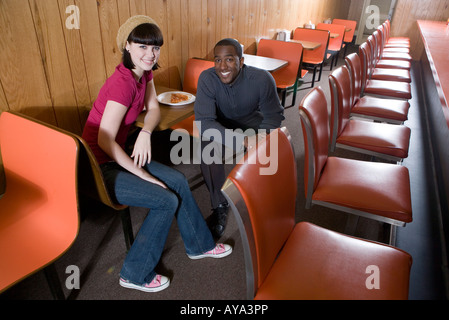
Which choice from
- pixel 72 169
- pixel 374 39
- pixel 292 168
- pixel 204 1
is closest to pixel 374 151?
pixel 292 168

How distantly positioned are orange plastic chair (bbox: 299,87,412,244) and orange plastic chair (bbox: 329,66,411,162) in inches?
9.3

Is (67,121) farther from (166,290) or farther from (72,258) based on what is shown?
(166,290)

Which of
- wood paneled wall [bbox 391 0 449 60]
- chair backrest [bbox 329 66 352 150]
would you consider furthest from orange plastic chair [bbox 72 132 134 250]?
wood paneled wall [bbox 391 0 449 60]

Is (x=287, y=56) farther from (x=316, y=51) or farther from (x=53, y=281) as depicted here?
(x=53, y=281)

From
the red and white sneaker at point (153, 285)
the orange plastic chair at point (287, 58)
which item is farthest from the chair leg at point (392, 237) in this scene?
the orange plastic chair at point (287, 58)

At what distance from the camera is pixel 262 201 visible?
938 millimetres

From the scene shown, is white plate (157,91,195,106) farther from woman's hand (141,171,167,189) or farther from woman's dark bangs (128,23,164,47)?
woman's hand (141,171,167,189)

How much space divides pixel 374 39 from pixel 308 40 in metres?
1.29

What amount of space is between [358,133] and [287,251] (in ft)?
3.65

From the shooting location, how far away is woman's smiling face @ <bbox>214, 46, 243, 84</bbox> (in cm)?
171

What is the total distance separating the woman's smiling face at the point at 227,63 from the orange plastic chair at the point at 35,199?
94cm
